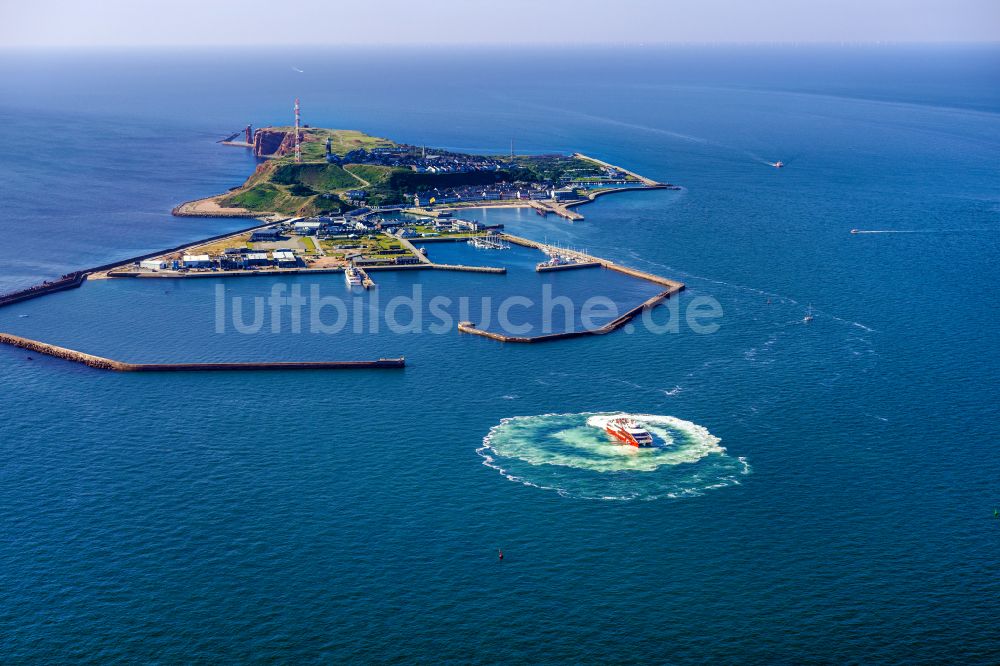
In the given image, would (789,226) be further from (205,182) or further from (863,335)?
(205,182)

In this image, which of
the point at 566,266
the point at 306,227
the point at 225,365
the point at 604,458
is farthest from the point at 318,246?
the point at 604,458

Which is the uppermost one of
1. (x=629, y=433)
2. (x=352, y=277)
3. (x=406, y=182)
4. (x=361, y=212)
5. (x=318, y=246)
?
(x=406, y=182)

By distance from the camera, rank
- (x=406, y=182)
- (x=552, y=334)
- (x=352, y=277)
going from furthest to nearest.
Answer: (x=406, y=182) → (x=352, y=277) → (x=552, y=334)

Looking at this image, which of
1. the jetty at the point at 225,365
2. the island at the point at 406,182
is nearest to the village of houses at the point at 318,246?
the island at the point at 406,182

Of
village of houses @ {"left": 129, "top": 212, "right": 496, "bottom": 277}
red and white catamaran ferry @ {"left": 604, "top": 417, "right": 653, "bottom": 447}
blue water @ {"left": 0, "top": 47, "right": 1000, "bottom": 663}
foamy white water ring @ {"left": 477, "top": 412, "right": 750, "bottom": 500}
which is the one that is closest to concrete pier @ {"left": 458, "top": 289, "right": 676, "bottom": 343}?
blue water @ {"left": 0, "top": 47, "right": 1000, "bottom": 663}

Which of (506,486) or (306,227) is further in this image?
(306,227)

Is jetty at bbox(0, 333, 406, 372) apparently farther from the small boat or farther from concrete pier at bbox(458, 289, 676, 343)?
the small boat

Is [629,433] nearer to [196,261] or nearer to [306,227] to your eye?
[196,261]
